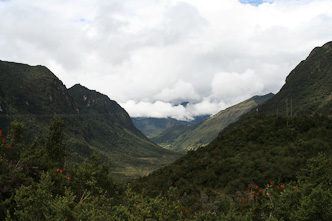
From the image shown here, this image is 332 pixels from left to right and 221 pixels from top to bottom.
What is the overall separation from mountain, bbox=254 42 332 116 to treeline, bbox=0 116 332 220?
65.8 metres

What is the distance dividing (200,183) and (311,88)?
12567 centimetres

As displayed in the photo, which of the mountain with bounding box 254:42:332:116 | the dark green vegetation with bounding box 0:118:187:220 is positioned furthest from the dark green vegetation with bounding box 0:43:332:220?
the mountain with bounding box 254:42:332:116

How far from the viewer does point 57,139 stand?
94.8 feet

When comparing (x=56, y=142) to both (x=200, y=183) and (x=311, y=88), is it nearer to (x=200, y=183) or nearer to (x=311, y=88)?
(x=200, y=183)

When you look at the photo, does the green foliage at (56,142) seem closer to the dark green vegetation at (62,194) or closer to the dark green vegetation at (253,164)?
the dark green vegetation at (62,194)

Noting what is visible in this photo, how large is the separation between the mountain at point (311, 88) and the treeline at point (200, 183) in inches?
2590

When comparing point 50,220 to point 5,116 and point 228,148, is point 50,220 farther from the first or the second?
point 5,116

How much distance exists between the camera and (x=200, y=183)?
3112cm

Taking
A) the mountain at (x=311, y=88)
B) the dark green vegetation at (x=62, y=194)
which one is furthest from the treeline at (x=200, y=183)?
the mountain at (x=311, y=88)

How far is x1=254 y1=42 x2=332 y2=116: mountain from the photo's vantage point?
98.2 meters

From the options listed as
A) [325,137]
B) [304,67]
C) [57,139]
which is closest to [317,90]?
[304,67]

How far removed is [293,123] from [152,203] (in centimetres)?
→ 4278

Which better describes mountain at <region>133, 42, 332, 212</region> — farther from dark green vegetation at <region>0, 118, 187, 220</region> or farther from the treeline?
dark green vegetation at <region>0, 118, 187, 220</region>

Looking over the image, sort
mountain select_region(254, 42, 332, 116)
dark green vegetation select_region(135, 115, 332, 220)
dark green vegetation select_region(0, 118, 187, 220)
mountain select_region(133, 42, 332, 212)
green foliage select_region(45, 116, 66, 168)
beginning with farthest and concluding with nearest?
mountain select_region(254, 42, 332, 116), green foliage select_region(45, 116, 66, 168), mountain select_region(133, 42, 332, 212), dark green vegetation select_region(135, 115, 332, 220), dark green vegetation select_region(0, 118, 187, 220)
